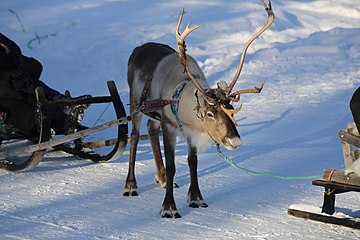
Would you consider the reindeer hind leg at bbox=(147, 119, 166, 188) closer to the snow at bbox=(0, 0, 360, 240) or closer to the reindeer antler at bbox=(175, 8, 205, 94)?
the snow at bbox=(0, 0, 360, 240)

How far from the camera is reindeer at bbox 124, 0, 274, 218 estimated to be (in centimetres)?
603

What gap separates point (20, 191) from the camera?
23.0 feet

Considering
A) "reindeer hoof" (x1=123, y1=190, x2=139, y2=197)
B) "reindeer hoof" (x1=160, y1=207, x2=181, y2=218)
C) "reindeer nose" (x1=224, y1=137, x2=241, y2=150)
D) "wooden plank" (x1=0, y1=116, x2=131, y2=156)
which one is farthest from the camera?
"wooden plank" (x1=0, y1=116, x2=131, y2=156)

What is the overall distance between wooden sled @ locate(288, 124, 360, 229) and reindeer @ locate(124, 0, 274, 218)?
2.56 ft

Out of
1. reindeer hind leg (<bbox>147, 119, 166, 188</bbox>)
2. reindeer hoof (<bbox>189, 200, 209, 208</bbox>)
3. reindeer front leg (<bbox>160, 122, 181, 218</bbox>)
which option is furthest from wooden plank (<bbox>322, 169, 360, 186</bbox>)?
reindeer hind leg (<bbox>147, 119, 166, 188</bbox>)

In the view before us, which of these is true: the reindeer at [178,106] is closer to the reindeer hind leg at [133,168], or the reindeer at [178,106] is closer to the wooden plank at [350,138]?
the reindeer hind leg at [133,168]

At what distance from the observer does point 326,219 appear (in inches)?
240

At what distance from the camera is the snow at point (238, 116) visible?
6160mm

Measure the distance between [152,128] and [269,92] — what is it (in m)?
4.79

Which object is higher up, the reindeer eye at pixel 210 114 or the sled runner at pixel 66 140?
the reindeer eye at pixel 210 114

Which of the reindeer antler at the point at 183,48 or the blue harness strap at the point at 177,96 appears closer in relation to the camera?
the reindeer antler at the point at 183,48

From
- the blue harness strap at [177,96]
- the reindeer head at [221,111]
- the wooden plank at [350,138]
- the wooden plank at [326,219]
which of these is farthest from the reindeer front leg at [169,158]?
the wooden plank at [350,138]

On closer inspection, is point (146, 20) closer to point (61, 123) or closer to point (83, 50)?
point (83, 50)

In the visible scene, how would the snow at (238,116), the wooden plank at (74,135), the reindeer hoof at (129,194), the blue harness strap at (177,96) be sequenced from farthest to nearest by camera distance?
the wooden plank at (74,135), the reindeer hoof at (129,194), the blue harness strap at (177,96), the snow at (238,116)
